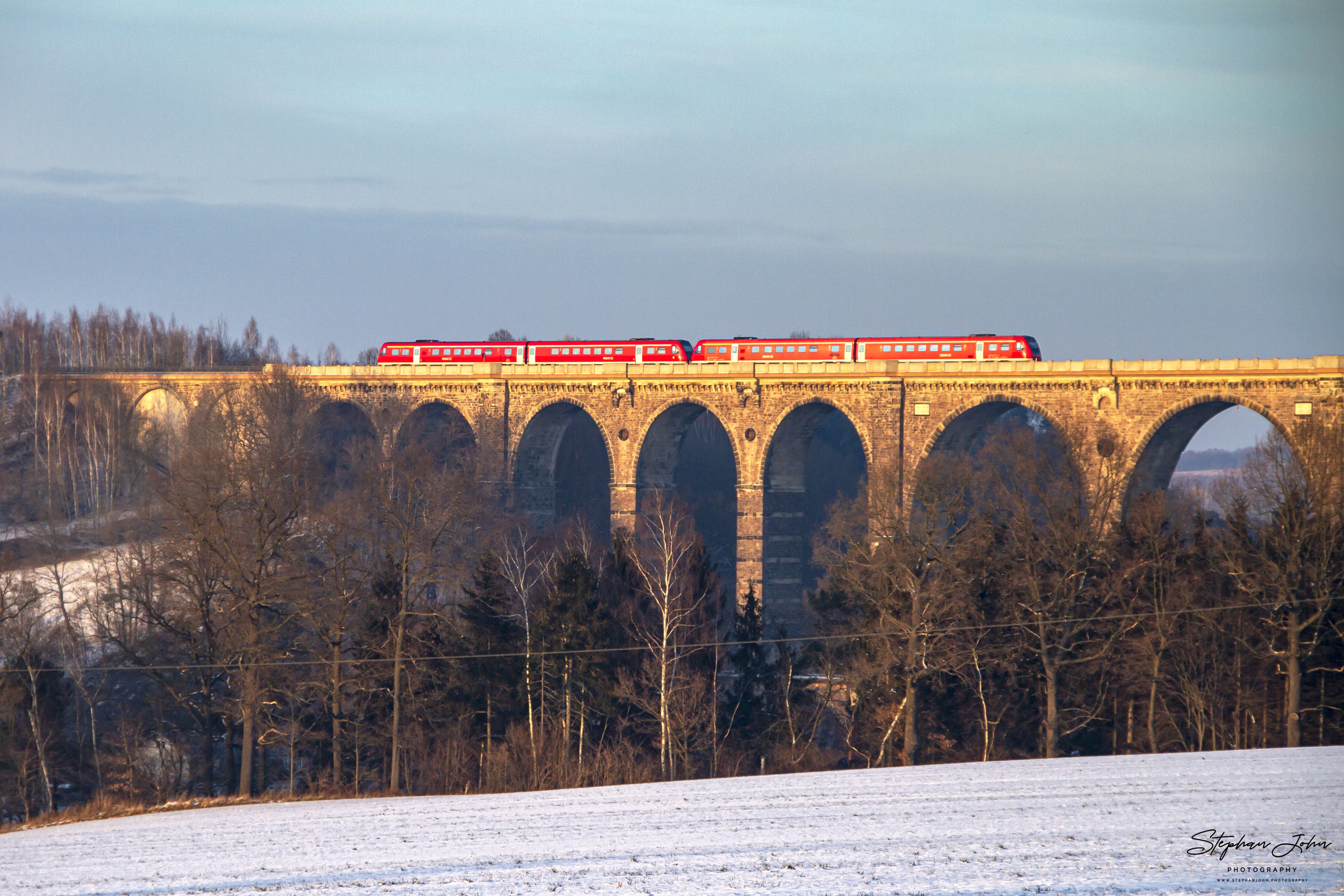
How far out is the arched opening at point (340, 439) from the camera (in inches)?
2859

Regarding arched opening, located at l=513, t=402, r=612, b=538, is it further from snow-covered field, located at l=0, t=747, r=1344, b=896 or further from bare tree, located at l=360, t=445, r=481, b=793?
snow-covered field, located at l=0, t=747, r=1344, b=896

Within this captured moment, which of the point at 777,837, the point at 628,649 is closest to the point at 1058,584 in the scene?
the point at 628,649

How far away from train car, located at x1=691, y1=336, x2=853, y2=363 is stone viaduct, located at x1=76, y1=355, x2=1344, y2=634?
1.24 meters

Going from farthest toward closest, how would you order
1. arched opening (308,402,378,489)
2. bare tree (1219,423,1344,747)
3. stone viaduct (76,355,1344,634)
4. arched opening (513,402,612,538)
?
1. arched opening (308,402,378,489)
2. arched opening (513,402,612,538)
3. stone viaduct (76,355,1344,634)
4. bare tree (1219,423,1344,747)

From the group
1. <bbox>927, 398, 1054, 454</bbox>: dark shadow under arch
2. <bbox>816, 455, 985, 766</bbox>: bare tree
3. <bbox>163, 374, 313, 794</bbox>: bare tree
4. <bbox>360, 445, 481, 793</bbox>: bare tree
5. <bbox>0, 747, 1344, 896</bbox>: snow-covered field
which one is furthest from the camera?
<bbox>927, 398, 1054, 454</bbox>: dark shadow under arch

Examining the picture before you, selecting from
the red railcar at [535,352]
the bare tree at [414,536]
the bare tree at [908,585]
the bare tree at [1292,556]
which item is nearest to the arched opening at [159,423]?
the red railcar at [535,352]

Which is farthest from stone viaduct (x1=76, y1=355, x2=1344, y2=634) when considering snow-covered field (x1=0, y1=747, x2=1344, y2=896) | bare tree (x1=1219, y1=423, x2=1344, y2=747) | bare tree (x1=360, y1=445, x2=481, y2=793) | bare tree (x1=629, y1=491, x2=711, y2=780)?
snow-covered field (x1=0, y1=747, x2=1344, y2=896)

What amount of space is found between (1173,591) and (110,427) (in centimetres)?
6627

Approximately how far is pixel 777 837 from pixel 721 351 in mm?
43465

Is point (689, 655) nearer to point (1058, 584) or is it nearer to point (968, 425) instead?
point (1058, 584)

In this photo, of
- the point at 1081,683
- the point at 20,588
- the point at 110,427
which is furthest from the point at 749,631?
the point at 110,427

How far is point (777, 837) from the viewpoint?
2514cm

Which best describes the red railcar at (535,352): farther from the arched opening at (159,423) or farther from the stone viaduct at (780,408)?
the arched opening at (159,423)

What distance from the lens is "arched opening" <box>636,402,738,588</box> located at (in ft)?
222
